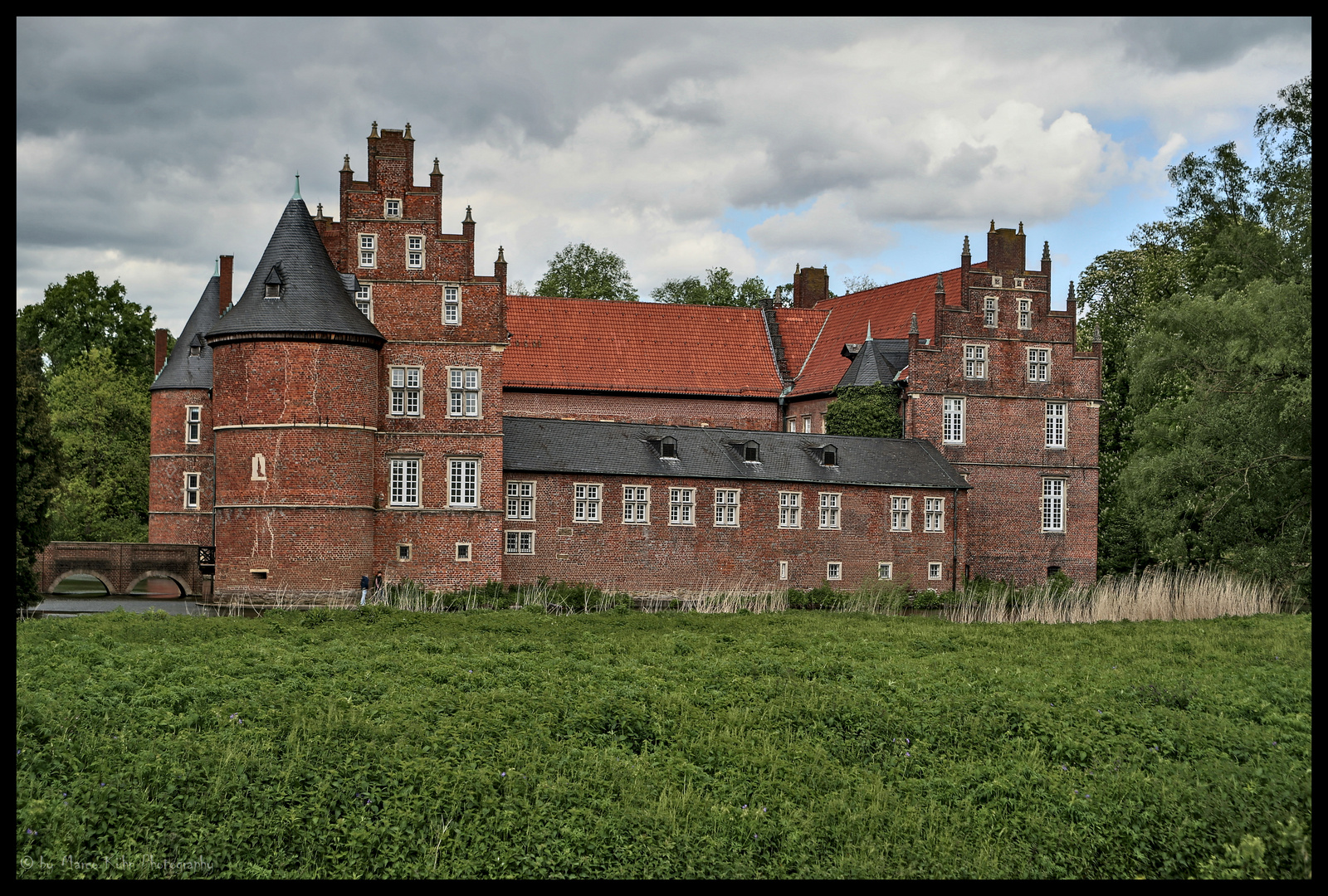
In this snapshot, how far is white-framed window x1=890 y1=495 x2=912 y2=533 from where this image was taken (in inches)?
1368

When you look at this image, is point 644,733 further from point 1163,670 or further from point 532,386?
point 532,386

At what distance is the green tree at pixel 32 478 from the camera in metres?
25.3

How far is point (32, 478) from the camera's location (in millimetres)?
25484

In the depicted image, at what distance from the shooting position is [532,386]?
4056 centimetres

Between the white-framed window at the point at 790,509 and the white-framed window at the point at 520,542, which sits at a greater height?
the white-framed window at the point at 790,509

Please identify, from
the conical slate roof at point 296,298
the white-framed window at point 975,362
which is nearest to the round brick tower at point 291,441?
the conical slate roof at point 296,298

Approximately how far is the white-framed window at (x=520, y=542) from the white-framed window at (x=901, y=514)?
1062 centimetres

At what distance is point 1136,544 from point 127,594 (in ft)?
104

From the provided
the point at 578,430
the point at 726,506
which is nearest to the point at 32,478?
the point at 578,430

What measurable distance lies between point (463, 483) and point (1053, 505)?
19.4 meters

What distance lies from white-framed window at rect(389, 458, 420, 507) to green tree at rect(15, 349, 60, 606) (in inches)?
304

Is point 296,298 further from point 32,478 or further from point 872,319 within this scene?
point 872,319

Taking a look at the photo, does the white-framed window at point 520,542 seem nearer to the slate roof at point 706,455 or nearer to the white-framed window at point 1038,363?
the slate roof at point 706,455

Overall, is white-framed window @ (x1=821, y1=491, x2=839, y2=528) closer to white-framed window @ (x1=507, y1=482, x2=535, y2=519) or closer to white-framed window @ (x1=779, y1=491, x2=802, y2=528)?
white-framed window @ (x1=779, y1=491, x2=802, y2=528)
